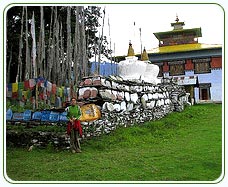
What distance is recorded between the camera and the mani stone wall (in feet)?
22.0

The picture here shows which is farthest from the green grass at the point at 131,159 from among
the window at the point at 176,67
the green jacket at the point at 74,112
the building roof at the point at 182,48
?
the window at the point at 176,67

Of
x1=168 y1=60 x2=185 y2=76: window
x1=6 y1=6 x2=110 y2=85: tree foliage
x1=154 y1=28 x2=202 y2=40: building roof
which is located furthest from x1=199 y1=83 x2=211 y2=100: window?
x1=6 y1=6 x2=110 y2=85: tree foliage

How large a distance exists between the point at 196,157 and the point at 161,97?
15.4ft

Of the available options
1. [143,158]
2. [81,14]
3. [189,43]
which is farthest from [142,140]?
[189,43]

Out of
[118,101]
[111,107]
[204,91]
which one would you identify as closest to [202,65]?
[204,91]

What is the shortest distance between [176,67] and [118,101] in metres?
12.3

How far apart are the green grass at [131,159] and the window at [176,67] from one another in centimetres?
1168

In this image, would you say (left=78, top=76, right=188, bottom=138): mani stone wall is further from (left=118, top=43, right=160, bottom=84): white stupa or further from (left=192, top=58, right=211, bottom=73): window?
(left=192, top=58, right=211, bottom=73): window

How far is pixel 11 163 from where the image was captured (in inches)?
206

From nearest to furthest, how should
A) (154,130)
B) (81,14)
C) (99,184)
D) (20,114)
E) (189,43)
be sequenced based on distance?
1. (99,184)
2. (20,114)
3. (154,130)
4. (81,14)
5. (189,43)

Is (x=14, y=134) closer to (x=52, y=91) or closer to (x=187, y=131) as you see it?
(x=52, y=91)

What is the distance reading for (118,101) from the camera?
24.1ft

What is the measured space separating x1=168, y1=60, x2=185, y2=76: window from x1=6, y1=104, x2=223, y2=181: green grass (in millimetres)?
11678

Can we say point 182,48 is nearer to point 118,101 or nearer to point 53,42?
point 53,42
